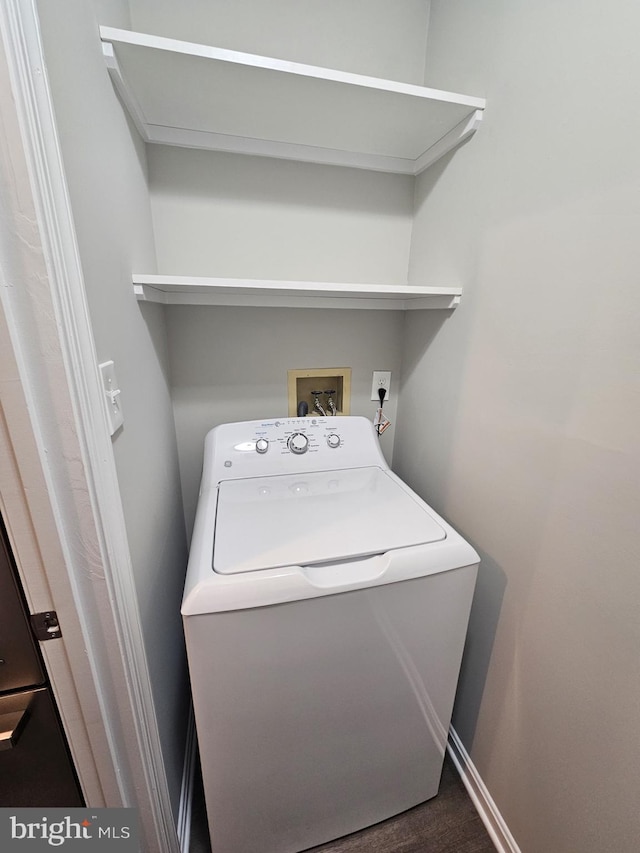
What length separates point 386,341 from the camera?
1.41 metres

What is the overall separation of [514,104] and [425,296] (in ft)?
1.56

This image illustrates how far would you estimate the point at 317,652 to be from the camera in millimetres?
742

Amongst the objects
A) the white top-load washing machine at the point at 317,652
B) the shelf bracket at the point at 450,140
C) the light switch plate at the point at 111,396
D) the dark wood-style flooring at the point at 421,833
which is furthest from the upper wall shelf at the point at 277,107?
the dark wood-style flooring at the point at 421,833

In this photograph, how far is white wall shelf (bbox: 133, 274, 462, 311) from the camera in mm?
879

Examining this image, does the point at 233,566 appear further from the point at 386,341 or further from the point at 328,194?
the point at 328,194

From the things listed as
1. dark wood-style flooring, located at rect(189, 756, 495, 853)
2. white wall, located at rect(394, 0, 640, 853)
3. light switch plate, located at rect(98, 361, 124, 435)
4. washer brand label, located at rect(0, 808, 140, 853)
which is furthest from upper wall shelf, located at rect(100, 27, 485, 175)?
dark wood-style flooring, located at rect(189, 756, 495, 853)

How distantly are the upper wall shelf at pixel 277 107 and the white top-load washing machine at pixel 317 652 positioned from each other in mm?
999

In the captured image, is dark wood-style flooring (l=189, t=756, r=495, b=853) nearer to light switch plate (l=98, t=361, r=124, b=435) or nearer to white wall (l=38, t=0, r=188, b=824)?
white wall (l=38, t=0, r=188, b=824)

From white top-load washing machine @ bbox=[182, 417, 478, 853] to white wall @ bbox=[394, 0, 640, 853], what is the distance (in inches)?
6.9

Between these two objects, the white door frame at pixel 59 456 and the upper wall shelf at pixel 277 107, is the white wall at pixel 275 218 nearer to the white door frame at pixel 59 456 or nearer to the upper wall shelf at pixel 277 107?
the upper wall shelf at pixel 277 107

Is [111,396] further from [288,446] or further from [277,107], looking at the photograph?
[277,107]

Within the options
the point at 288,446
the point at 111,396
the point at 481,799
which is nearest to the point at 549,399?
the point at 288,446

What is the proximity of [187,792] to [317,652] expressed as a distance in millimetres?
795

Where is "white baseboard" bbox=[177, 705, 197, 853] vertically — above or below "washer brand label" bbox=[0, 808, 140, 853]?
below
